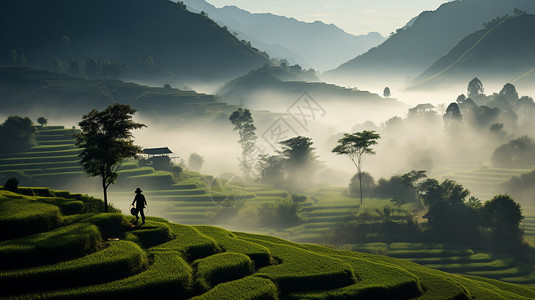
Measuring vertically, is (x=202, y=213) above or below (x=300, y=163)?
below

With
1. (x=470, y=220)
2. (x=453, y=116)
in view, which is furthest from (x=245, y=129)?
(x=453, y=116)

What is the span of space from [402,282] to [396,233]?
2278 inches

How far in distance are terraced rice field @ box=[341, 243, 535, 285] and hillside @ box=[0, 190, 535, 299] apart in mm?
41607

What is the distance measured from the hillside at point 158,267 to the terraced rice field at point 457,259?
41.6 meters

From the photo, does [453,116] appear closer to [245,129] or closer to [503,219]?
[245,129]

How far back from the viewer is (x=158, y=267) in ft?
74.6

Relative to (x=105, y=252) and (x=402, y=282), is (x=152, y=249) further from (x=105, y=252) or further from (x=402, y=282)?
(x=402, y=282)

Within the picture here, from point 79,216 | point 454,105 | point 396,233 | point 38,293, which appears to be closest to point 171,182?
point 396,233

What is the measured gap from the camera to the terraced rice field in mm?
66438

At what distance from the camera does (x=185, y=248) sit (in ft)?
86.0

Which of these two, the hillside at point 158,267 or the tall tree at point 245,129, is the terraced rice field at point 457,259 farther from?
the tall tree at point 245,129

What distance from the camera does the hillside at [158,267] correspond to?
1992 centimetres

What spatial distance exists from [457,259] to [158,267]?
62.0 metres

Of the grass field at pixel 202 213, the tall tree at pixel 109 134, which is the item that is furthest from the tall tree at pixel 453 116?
the tall tree at pixel 109 134
